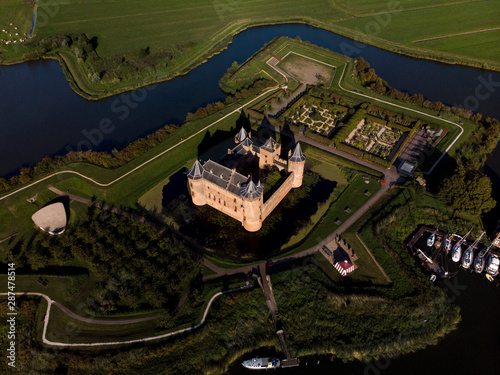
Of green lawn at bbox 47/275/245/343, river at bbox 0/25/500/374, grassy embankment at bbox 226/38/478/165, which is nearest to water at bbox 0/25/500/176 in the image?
river at bbox 0/25/500/374

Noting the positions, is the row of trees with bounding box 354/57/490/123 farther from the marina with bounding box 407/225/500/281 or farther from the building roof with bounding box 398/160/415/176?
the marina with bounding box 407/225/500/281

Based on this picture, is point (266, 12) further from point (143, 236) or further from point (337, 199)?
point (143, 236)

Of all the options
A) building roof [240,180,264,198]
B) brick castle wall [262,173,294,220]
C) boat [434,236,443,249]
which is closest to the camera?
building roof [240,180,264,198]

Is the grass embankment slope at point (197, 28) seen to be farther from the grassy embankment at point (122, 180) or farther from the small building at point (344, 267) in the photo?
the small building at point (344, 267)

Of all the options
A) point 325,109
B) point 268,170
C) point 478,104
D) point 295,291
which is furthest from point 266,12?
point 295,291

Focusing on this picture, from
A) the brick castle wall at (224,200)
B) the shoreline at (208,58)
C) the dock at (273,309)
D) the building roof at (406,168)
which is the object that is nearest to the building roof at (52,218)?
the brick castle wall at (224,200)

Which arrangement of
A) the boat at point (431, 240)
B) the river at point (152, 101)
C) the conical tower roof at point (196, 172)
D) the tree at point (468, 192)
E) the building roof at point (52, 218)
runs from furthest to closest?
1. the river at point (152, 101)
2. the building roof at point (52, 218)
3. the tree at point (468, 192)
4. the boat at point (431, 240)
5. the conical tower roof at point (196, 172)
